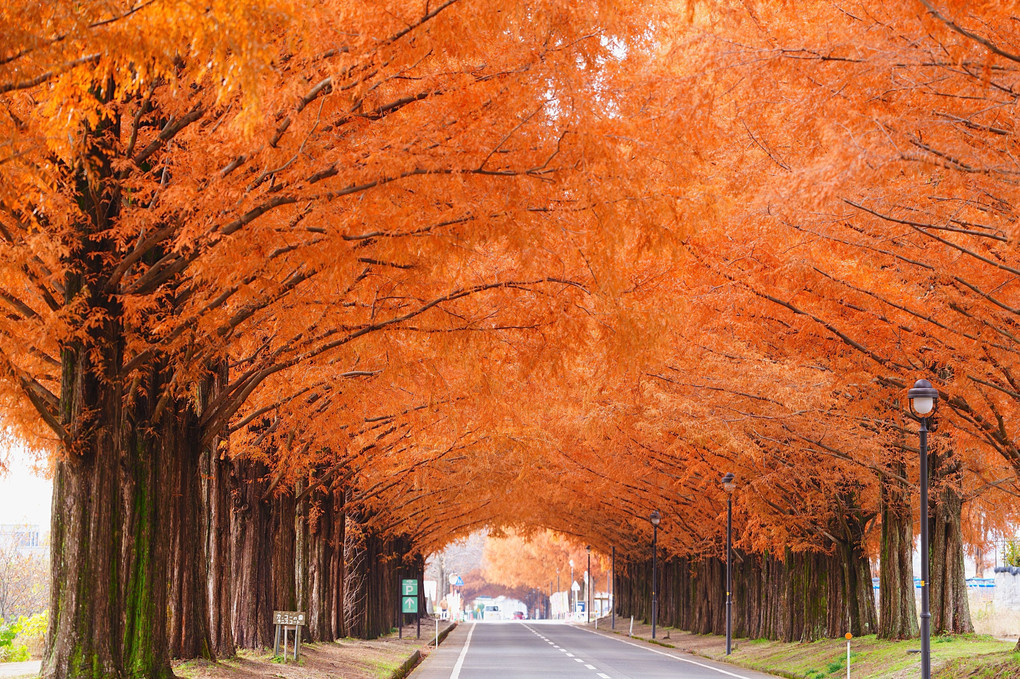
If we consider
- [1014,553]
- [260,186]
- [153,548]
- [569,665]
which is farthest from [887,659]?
[1014,553]

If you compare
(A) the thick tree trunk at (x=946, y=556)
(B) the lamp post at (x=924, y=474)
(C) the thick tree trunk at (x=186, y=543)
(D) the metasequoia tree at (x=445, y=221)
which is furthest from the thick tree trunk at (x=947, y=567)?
(C) the thick tree trunk at (x=186, y=543)

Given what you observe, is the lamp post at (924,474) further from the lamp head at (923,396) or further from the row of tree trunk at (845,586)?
the row of tree trunk at (845,586)

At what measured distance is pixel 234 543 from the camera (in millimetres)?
24125

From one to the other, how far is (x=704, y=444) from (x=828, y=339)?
1159 centimetres

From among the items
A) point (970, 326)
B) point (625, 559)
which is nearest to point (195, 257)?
point (970, 326)

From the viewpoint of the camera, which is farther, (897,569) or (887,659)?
(897,569)

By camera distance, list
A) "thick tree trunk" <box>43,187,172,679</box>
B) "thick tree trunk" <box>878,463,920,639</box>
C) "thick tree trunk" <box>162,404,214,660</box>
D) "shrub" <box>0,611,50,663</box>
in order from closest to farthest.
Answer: "thick tree trunk" <box>43,187,172,679</box> < "thick tree trunk" <box>162,404,214,660</box> < "shrub" <box>0,611,50,663</box> < "thick tree trunk" <box>878,463,920,639</box>

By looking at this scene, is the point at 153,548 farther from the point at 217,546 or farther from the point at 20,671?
the point at 217,546

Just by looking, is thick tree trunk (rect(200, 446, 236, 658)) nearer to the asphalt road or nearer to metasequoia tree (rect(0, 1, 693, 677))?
the asphalt road

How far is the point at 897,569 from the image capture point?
2725 cm

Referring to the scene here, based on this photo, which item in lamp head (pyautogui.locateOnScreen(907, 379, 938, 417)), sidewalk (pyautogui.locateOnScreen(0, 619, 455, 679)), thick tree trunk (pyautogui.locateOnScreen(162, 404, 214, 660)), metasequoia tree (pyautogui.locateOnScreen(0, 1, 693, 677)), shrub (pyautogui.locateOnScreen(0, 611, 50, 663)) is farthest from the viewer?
shrub (pyautogui.locateOnScreen(0, 611, 50, 663))

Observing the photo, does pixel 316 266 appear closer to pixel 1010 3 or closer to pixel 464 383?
pixel 1010 3

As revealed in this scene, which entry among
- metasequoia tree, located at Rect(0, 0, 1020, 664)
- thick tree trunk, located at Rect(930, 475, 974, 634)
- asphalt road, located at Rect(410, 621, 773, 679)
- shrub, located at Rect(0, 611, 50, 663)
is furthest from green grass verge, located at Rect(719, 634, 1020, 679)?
shrub, located at Rect(0, 611, 50, 663)

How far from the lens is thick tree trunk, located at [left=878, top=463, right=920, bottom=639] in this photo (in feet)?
88.2
